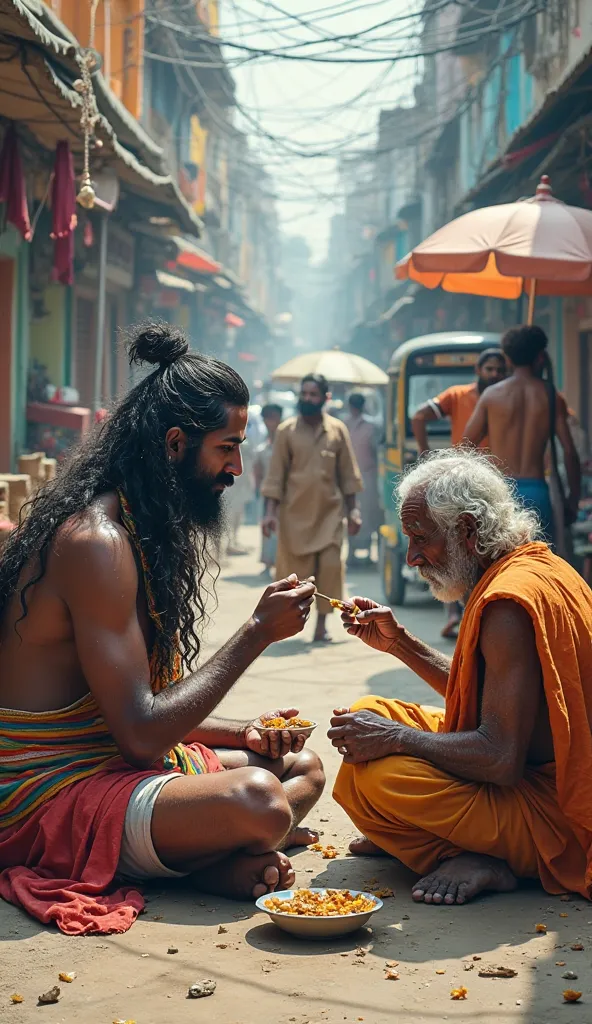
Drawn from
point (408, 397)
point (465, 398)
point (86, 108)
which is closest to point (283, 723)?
point (465, 398)

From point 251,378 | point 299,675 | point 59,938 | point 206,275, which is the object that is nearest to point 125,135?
point 299,675

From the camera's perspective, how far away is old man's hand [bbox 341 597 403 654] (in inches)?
164

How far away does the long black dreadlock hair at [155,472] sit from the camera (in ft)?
12.0

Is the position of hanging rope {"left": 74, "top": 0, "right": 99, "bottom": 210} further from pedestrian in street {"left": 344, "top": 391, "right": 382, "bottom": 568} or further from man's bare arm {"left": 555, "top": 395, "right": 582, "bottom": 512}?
pedestrian in street {"left": 344, "top": 391, "right": 382, "bottom": 568}

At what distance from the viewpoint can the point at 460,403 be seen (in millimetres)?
8625

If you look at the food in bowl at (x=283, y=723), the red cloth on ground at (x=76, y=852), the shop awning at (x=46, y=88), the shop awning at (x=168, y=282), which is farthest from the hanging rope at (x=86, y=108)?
the shop awning at (x=168, y=282)

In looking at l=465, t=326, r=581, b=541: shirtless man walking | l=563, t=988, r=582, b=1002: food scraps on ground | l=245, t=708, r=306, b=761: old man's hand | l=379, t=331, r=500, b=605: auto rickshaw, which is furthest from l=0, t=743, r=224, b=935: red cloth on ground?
l=379, t=331, r=500, b=605: auto rickshaw

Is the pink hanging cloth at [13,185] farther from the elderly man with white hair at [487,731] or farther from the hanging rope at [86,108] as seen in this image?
the elderly man with white hair at [487,731]

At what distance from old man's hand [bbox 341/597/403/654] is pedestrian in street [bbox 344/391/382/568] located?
11.2 m

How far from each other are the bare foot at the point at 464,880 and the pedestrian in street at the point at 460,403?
186 inches

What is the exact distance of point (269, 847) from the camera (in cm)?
363

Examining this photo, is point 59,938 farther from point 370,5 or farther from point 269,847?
point 370,5

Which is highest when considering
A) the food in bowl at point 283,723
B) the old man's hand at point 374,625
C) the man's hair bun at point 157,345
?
the man's hair bun at point 157,345

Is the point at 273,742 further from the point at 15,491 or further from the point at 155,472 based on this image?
the point at 15,491
